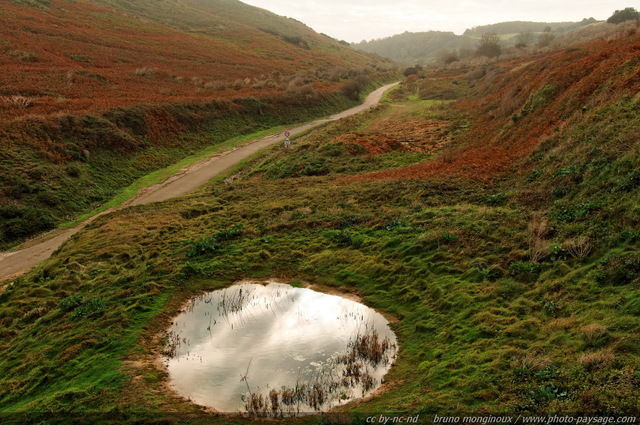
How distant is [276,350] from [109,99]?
4202cm

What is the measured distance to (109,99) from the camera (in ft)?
146

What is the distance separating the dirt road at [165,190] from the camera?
21109 mm

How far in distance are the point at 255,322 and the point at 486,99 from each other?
142 feet

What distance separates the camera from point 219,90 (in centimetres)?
6091

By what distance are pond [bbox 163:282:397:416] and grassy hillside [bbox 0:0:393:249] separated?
56.0ft

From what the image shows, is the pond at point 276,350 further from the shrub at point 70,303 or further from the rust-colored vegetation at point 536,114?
the rust-colored vegetation at point 536,114

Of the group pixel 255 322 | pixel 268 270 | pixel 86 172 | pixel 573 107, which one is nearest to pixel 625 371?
pixel 255 322

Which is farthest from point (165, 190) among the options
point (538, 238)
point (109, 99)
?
point (538, 238)

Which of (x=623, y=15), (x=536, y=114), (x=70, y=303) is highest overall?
(x=623, y=15)

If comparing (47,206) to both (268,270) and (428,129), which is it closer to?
(268,270)

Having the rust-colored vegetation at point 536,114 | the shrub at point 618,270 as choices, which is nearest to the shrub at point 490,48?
the rust-colored vegetation at point 536,114

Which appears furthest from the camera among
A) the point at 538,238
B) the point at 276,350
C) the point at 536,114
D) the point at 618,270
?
the point at 536,114

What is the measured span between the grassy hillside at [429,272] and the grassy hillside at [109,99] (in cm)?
851

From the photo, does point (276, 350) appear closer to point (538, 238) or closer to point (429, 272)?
point (429, 272)
